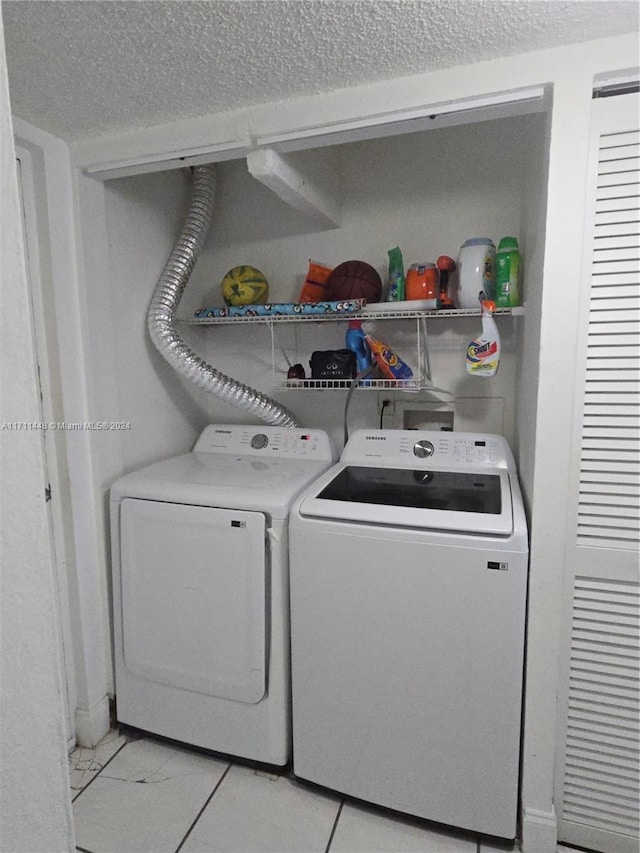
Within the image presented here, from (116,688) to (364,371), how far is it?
1615 mm

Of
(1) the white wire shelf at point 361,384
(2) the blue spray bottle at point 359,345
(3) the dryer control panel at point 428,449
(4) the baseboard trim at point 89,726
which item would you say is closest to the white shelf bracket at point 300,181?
(2) the blue spray bottle at point 359,345

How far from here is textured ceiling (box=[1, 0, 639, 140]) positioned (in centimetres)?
105

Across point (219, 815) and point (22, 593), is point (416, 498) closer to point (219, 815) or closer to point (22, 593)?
point (219, 815)

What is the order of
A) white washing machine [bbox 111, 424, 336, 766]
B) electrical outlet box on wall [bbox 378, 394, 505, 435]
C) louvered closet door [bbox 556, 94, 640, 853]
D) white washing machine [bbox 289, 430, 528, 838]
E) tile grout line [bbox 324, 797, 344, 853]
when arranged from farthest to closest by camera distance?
electrical outlet box on wall [bbox 378, 394, 505, 435] < white washing machine [bbox 111, 424, 336, 766] < tile grout line [bbox 324, 797, 344, 853] < white washing machine [bbox 289, 430, 528, 838] < louvered closet door [bbox 556, 94, 640, 853]

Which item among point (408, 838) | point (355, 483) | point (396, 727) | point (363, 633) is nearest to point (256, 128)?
point (355, 483)

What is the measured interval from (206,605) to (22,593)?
1.24 m

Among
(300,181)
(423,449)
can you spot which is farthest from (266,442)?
(300,181)

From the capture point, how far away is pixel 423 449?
1919 millimetres

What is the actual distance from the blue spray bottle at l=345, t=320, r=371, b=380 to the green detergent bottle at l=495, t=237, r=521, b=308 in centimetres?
53

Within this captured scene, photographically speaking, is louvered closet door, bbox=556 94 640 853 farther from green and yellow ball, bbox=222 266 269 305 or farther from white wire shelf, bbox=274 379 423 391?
green and yellow ball, bbox=222 266 269 305

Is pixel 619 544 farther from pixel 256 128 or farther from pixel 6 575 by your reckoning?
pixel 256 128

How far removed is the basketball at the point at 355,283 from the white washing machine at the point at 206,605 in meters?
0.74
